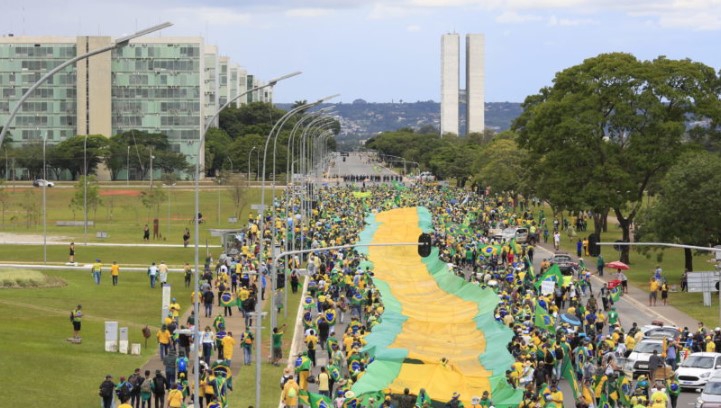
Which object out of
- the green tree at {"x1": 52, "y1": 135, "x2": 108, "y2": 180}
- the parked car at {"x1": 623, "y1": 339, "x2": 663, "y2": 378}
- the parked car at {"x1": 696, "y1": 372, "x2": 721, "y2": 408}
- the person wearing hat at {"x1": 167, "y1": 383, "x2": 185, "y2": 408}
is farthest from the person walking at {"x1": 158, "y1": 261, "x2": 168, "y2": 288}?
the green tree at {"x1": 52, "y1": 135, "x2": 108, "y2": 180}

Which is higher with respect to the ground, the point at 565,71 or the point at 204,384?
the point at 565,71

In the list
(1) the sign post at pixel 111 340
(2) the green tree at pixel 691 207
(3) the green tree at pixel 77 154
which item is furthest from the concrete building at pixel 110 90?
(1) the sign post at pixel 111 340

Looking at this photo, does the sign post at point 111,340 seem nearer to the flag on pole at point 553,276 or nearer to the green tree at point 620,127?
the flag on pole at point 553,276

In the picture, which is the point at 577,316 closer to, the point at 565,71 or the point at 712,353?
the point at 712,353

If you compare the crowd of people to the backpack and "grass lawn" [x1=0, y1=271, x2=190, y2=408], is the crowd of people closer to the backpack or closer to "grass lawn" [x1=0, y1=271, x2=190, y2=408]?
the backpack

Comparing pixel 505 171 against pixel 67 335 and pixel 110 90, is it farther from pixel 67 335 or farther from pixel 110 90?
pixel 110 90

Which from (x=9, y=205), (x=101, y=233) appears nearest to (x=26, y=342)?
(x=101, y=233)
